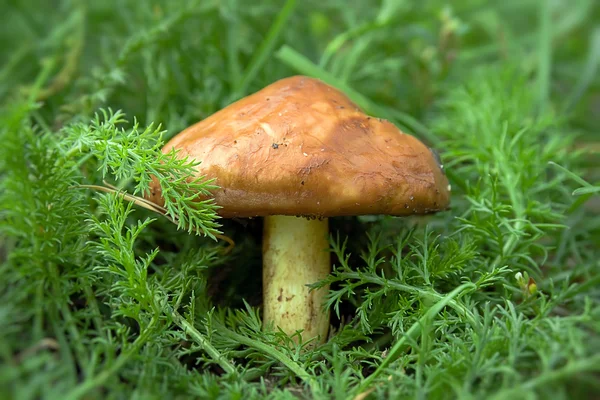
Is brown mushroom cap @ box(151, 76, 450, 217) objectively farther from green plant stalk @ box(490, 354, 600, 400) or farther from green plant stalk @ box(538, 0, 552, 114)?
green plant stalk @ box(538, 0, 552, 114)

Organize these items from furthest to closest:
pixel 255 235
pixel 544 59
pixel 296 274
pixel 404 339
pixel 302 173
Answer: pixel 544 59, pixel 255 235, pixel 296 274, pixel 302 173, pixel 404 339

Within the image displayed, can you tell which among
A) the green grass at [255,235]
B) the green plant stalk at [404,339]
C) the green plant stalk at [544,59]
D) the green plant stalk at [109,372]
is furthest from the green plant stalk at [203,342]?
the green plant stalk at [544,59]

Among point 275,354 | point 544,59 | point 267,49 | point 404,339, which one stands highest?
point 267,49

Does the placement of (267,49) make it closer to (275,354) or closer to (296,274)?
(296,274)

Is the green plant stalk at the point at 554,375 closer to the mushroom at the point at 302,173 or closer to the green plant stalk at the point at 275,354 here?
the green plant stalk at the point at 275,354

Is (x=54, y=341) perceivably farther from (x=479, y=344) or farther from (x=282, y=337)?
(x=479, y=344)

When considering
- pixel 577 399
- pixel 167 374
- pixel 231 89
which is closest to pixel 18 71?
pixel 231 89

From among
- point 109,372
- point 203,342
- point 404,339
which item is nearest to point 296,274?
point 203,342
